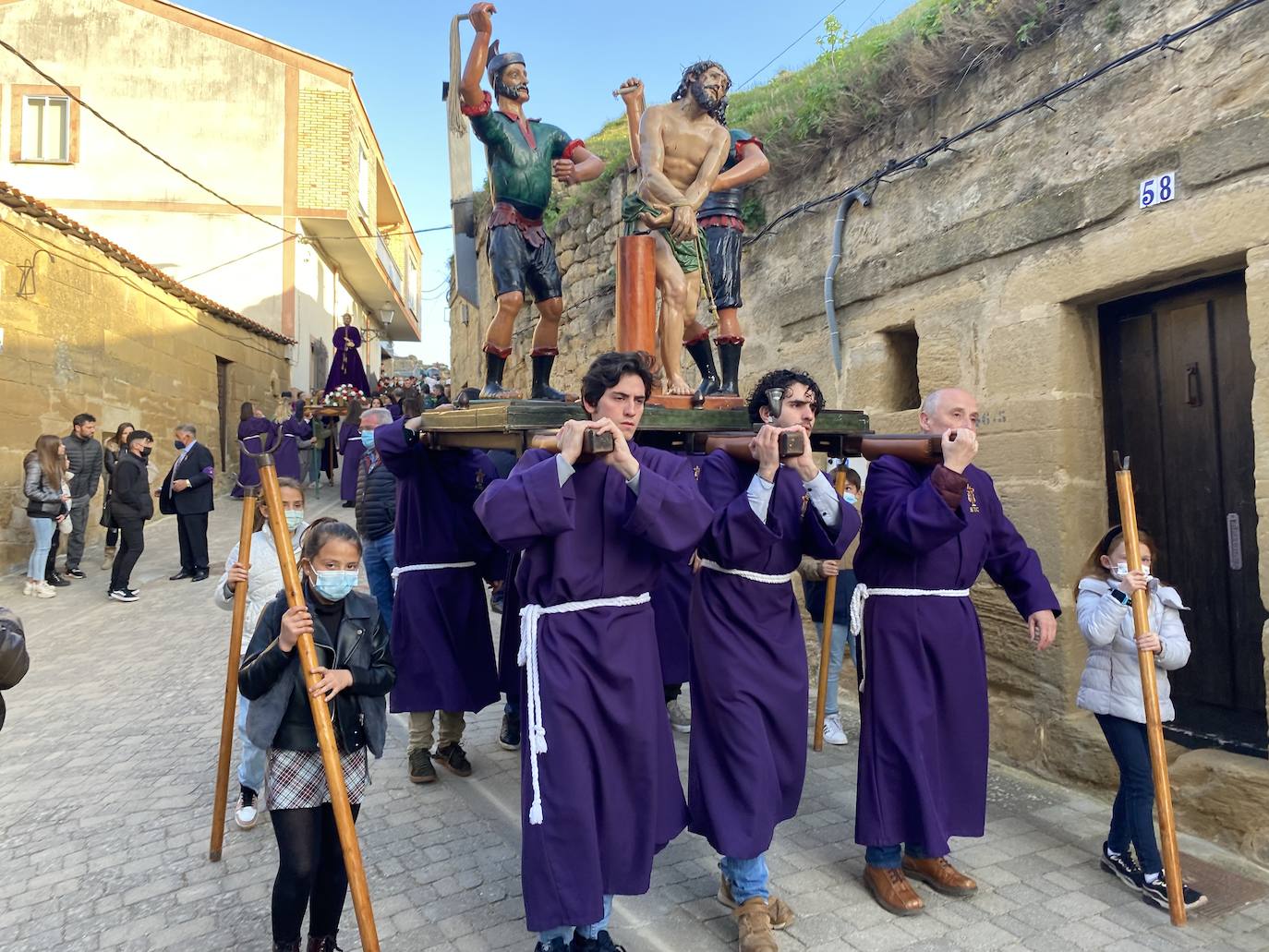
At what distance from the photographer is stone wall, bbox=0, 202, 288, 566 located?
939 cm

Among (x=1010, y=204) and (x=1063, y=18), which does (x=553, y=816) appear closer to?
(x=1010, y=204)

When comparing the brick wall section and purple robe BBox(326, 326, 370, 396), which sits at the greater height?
the brick wall section

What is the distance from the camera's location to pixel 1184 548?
4016 millimetres

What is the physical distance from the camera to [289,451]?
1290 cm

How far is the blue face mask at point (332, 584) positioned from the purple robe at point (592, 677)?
0.47 meters

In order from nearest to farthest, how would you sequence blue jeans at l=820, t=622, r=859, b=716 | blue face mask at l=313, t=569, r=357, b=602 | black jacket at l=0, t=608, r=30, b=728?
black jacket at l=0, t=608, r=30, b=728, blue face mask at l=313, t=569, r=357, b=602, blue jeans at l=820, t=622, r=859, b=716

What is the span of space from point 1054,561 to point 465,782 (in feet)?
10.2

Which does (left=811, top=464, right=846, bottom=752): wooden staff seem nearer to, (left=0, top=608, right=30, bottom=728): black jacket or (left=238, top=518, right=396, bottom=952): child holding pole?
(left=238, top=518, right=396, bottom=952): child holding pole

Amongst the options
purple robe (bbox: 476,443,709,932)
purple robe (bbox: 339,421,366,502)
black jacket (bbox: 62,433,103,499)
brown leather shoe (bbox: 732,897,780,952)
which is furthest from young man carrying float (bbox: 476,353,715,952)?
black jacket (bbox: 62,433,103,499)

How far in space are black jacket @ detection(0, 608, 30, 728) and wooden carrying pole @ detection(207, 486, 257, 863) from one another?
134cm

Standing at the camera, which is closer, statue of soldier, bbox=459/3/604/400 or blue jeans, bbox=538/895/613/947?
blue jeans, bbox=538/895/613/947

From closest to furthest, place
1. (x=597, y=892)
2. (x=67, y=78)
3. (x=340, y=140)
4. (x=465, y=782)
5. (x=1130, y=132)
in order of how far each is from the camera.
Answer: (x=597, y=892) < (x=1130, y=132) < (x=465, y=782) < (x=67, y=78) < (x=340, y=140)

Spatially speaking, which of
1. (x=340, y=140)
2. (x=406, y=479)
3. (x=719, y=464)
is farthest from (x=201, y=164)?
(x=719, y=464)

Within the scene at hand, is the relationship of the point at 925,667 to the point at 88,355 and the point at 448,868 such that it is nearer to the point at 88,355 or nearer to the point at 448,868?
the point at 448,868
